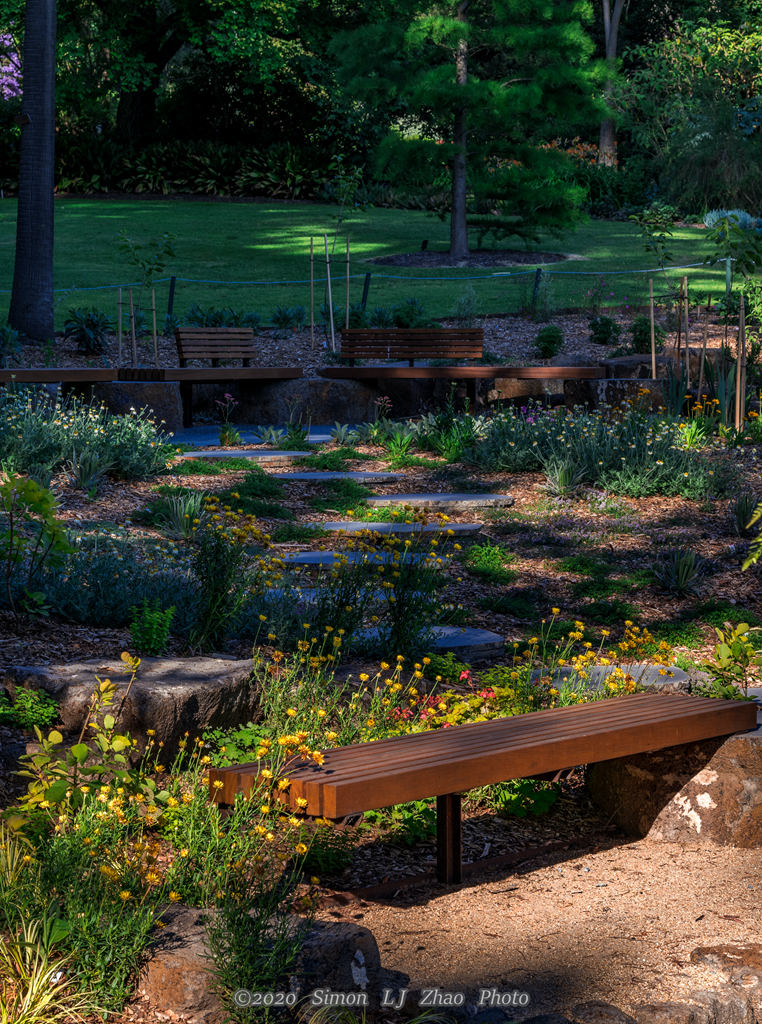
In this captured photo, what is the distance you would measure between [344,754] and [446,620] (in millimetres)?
2525

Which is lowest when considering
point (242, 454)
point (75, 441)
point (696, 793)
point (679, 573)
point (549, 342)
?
point (696, 793)

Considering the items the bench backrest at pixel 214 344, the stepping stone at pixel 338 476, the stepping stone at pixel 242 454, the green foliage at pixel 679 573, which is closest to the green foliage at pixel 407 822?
the green foliage at pixel 679 573

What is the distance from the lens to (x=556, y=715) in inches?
144

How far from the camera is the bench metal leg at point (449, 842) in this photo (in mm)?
3367

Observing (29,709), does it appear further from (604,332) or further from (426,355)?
(604,332)

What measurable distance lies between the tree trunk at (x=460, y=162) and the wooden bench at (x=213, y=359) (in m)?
9.62

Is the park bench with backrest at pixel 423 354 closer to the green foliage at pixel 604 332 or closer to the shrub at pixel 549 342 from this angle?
the shrub at pixel 549 342

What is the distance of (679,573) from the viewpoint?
6328 millimetres

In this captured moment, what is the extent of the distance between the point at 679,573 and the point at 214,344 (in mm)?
7739

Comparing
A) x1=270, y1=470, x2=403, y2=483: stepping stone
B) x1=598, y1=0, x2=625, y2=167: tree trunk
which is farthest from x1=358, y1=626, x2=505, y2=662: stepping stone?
x1=598, y1=0, x2=625, y2=167: tree trunk

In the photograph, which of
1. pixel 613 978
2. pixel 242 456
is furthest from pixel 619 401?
pixel 613 978

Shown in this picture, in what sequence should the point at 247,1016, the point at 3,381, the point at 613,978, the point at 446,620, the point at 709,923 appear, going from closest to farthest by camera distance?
the point at 247,1016 < the point at 613,978 < the point at 709,923 < the point at 446,620 < the point at 3,381

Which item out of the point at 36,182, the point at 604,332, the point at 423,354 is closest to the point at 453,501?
the point at 423,354

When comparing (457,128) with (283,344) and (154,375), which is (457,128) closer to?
(283,344)
